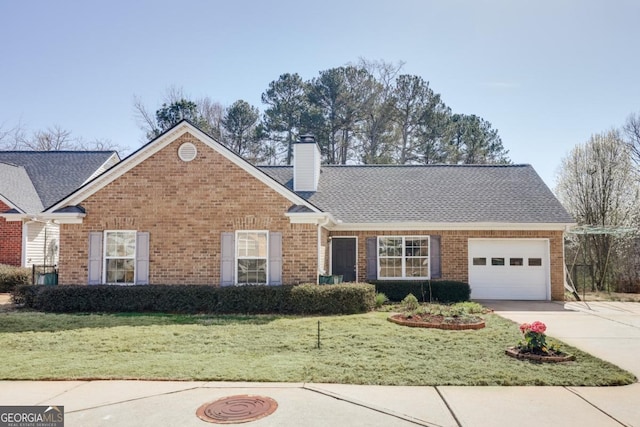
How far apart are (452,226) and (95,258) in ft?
39.8

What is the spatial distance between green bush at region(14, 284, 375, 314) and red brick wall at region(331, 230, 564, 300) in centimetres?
448

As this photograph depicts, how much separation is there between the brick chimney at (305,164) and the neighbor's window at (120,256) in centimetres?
755

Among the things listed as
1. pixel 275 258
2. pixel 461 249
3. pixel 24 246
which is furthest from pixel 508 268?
pixel 24 246

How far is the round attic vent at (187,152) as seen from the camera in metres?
14.9

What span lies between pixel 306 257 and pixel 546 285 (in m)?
9.63

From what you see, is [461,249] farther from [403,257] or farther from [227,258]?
[227,258]

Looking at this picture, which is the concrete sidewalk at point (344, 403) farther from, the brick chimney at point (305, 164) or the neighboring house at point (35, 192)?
the brick chimney at point (305, 164)

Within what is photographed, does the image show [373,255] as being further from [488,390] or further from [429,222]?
[488,390]

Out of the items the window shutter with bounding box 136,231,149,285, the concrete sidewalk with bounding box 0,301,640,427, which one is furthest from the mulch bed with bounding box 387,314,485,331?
the window shutter with bounding box 136,231,149,285

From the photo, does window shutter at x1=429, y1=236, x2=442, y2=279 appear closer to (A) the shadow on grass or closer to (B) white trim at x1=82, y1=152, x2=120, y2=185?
(A) the shadow on grass

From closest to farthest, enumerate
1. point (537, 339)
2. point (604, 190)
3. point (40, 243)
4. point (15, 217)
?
1. point (537, 339)
2. point (15, 217)
3. point (40, 243)
4. point (604, 190)

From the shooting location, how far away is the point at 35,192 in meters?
24.3

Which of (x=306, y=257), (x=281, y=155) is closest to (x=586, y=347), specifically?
(x=306, y=257)

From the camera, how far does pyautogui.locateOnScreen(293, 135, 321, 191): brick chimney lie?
65.4 ft
